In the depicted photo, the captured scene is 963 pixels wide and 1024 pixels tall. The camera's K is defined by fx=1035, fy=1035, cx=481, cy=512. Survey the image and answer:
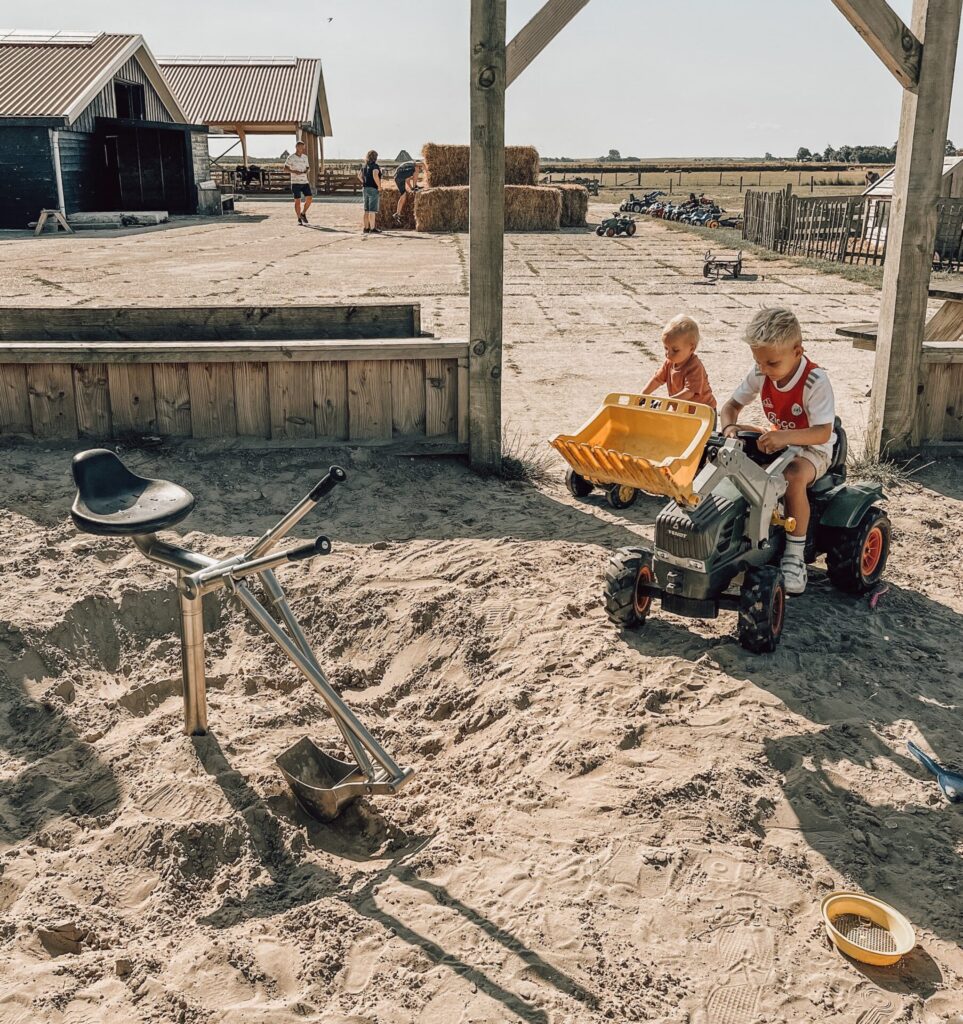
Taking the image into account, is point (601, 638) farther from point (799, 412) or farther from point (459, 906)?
point (459, 906)

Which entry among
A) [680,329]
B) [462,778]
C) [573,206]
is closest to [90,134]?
[573,206]

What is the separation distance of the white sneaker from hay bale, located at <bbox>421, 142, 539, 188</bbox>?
2252 centimetres

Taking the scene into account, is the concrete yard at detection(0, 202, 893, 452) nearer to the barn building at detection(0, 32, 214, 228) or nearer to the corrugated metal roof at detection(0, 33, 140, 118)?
the barn building at detection(0, 32, 214, 228)

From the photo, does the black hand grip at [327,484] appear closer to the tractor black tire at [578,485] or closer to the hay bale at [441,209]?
the tractor black tire at [578,485]

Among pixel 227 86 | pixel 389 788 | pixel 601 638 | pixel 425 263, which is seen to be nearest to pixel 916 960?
pixel 389 788

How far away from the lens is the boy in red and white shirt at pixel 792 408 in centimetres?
389

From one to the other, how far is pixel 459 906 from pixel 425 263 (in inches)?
585

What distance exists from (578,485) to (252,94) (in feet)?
128

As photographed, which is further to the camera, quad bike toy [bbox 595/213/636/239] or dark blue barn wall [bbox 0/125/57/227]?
quad bike toy [bbox 595/213/636/239]

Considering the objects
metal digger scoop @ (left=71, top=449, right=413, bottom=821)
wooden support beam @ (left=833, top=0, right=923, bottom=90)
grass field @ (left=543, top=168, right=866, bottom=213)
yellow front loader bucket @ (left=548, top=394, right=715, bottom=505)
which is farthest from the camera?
grass field @ (left=543, top=168, right=866, bottom=213)

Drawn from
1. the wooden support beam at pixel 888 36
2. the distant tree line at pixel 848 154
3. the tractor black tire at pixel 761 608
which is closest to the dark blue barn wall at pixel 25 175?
the wooden support beam at pixel 888 36

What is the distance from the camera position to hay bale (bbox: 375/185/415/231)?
24.6 metres

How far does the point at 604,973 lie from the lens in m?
2.46

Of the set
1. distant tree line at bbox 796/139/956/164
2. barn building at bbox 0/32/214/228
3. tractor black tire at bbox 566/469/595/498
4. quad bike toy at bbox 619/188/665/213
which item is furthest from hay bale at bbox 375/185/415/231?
distant tree line at bbox 796/139/956/164
